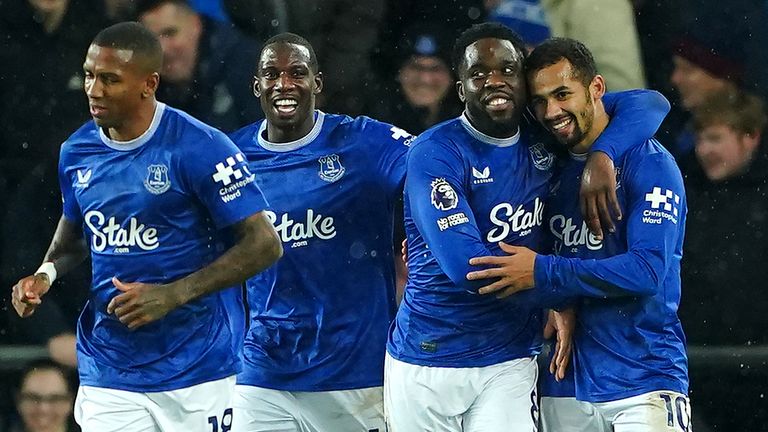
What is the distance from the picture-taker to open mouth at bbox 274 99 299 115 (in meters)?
5.58

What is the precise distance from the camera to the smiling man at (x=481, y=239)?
511cm

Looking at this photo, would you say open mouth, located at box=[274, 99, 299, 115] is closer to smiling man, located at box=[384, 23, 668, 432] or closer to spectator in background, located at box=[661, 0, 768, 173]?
smiling man, located at box=[384, 23, 668, 432]

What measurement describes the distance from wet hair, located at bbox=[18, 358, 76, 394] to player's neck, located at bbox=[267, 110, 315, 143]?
180 cm

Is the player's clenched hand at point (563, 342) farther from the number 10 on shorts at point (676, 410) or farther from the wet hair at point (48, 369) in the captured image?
the wet hair at point (48, 369)

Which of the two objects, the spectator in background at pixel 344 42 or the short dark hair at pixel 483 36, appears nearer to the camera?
the short dark hair at pixel 483 36

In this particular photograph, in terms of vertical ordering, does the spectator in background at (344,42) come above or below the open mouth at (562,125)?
above

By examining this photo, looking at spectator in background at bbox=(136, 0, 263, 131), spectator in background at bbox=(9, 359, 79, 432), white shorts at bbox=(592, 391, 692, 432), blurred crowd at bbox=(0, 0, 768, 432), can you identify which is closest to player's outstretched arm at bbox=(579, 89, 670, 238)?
white shorts at bbox=(592, 391, 692, 432)

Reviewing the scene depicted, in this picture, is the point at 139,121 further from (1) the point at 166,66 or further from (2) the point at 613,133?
(1) the point at 166,66

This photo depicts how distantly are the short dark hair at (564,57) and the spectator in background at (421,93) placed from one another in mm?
1680

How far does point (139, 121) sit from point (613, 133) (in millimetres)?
1541

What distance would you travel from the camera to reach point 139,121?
197 inches

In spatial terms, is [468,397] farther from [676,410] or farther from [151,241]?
[151,241]

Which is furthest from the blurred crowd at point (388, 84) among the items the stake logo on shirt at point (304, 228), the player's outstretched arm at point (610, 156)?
the player's outstretched arm at point (610, 156)

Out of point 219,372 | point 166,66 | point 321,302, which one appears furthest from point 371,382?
point 166,66
